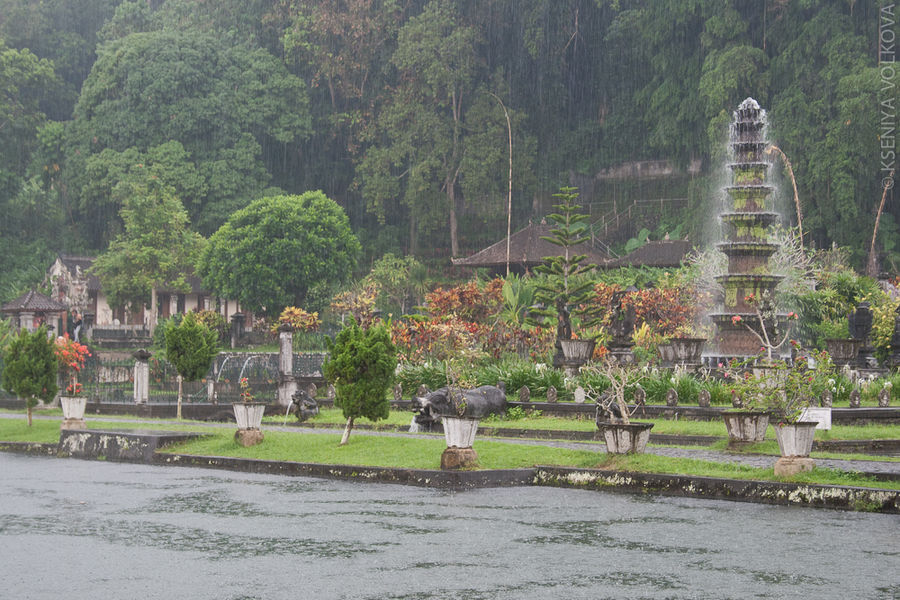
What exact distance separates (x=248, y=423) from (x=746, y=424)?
8096 mm

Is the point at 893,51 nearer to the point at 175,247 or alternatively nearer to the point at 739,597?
the point at 175,247

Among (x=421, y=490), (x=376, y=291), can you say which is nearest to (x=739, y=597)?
(x=421, y=490)

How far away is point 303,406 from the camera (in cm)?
2528

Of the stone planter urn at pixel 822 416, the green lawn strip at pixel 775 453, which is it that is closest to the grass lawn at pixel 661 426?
the stone planter urn at pixel 822 416

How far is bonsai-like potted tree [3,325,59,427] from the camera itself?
2458 centimetres

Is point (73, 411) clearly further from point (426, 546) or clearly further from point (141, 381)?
point (426, 546)

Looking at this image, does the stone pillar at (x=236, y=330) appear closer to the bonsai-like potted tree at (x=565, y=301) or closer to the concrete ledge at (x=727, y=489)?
the bonsai-like potted tree at (x=565, y=301)

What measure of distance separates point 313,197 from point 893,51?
1039 inches

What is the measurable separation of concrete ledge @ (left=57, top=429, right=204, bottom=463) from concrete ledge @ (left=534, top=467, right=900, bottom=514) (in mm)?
7505

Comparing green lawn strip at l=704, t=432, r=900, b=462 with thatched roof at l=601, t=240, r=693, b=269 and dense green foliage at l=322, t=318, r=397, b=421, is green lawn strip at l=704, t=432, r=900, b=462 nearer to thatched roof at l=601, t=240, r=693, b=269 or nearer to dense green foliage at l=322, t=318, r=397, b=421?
dense green foliage at l=322, t=318, r=397, b=421

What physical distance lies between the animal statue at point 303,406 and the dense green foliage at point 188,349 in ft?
7.08

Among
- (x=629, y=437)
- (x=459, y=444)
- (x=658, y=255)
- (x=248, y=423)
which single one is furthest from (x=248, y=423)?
(x=658, y=255)

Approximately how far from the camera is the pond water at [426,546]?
8.89 metres

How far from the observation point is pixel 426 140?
60031 millimetres
